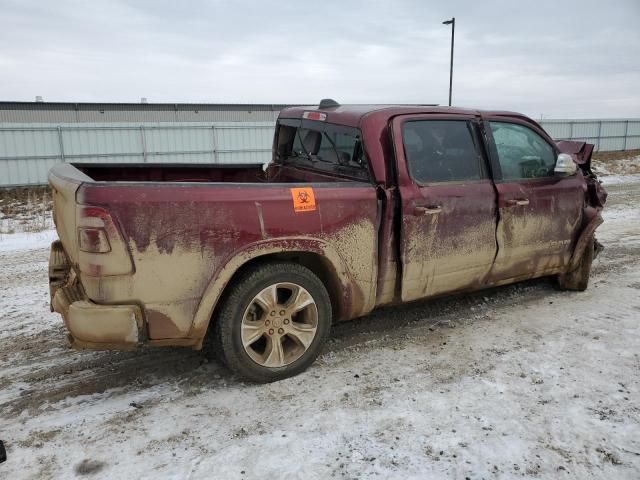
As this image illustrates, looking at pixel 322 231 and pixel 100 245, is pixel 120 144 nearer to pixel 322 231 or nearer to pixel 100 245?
pixel 322 231

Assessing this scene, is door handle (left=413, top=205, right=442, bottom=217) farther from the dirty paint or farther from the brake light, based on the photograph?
the brake light

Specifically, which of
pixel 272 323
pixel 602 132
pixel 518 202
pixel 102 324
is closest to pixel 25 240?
pixel 102 324

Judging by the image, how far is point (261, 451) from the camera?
266 centimetres

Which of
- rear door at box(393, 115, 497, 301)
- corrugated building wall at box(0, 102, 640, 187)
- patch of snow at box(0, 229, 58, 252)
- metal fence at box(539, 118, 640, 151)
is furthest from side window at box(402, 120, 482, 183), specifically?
metal fence at box(539, 118, 640, 151)

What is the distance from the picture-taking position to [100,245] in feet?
8.89

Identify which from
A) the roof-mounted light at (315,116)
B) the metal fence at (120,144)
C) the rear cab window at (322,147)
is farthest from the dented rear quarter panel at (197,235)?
the metal fence at (120,144)

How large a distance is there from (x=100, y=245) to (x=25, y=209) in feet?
38.8

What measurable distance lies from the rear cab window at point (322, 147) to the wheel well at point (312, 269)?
70 cm

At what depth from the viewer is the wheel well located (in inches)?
126

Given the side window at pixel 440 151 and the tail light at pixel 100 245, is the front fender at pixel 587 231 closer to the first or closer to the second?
the side window at pixel 440 151

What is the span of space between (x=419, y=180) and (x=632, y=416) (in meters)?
1.94

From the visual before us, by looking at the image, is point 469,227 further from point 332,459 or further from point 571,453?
point 332,459

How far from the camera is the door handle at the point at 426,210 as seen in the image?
365 cm

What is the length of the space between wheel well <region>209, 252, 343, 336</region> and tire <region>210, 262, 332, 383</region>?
4cm
